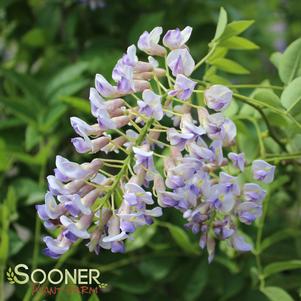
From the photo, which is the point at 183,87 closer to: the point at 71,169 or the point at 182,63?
the point at 182,63

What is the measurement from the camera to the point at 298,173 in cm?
121

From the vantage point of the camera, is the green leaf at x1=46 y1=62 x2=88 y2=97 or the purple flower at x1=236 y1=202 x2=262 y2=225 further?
the green leaf at x1=46 y1=62 x2=88 y2=97

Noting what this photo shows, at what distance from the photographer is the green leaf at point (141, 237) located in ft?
3.61

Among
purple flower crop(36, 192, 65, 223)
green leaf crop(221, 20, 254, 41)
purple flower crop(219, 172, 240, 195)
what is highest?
green leaf crop(221, 20, 254, 41)

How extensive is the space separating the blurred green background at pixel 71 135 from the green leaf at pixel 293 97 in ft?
1.00

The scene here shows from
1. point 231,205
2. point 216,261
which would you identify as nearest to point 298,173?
point 216,261

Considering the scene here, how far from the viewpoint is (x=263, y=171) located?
2.46ft

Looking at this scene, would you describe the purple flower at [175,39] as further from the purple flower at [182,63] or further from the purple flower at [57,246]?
the purple flower at [57,246]

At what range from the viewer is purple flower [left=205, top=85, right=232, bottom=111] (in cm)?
70

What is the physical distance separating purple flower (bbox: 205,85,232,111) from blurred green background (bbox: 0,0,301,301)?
36cm

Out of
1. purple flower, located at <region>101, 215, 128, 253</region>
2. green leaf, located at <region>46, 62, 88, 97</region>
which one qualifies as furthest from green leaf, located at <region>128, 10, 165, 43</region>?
purple flower, located at <region>101, 215, 128, 253</region>

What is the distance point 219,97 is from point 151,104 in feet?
0.26

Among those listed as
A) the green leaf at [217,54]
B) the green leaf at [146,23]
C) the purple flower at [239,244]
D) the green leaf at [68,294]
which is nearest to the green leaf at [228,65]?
the green leaf at [217,54]

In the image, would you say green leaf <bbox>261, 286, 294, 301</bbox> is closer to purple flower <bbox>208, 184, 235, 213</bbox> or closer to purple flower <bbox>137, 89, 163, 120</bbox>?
purple flower <bbox>208, 184, 235, 213</bbox>
